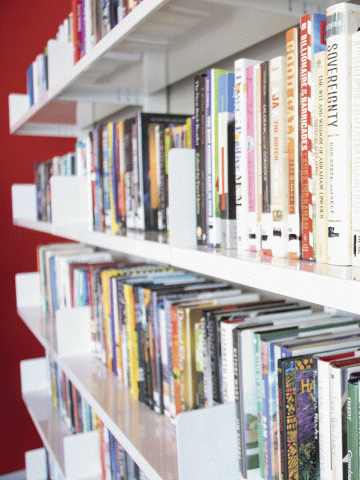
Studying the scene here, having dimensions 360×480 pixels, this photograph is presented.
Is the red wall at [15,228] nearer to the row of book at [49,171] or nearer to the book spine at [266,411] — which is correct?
the row of book at [49,171]

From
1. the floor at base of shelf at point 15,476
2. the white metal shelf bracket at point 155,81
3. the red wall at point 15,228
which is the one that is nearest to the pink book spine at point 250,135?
the white metal shelf bracket at point 155,81

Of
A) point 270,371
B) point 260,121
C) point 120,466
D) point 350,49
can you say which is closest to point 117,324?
point 120,466

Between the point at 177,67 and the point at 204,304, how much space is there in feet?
2.10

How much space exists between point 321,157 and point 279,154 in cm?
8

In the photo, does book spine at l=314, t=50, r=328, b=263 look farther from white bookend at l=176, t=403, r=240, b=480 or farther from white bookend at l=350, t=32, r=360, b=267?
white bookend at l=176, t=403, r=240, b=480

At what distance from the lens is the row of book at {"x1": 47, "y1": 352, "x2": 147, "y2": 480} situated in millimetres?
1185

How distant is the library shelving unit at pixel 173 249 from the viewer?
0.53m

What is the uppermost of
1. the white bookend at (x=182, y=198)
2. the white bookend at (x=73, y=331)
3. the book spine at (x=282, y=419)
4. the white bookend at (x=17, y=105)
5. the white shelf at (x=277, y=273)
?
the white bookend at (x=17, y=105)

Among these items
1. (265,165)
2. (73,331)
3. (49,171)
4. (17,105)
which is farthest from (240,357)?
(17,105)

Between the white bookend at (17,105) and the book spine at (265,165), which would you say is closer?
the book spine at (265,165)

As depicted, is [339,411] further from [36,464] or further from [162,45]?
[36,464]

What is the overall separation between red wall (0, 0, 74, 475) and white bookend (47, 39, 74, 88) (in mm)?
1121

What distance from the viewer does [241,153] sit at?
66 centimetres

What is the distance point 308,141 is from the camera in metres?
0.54
